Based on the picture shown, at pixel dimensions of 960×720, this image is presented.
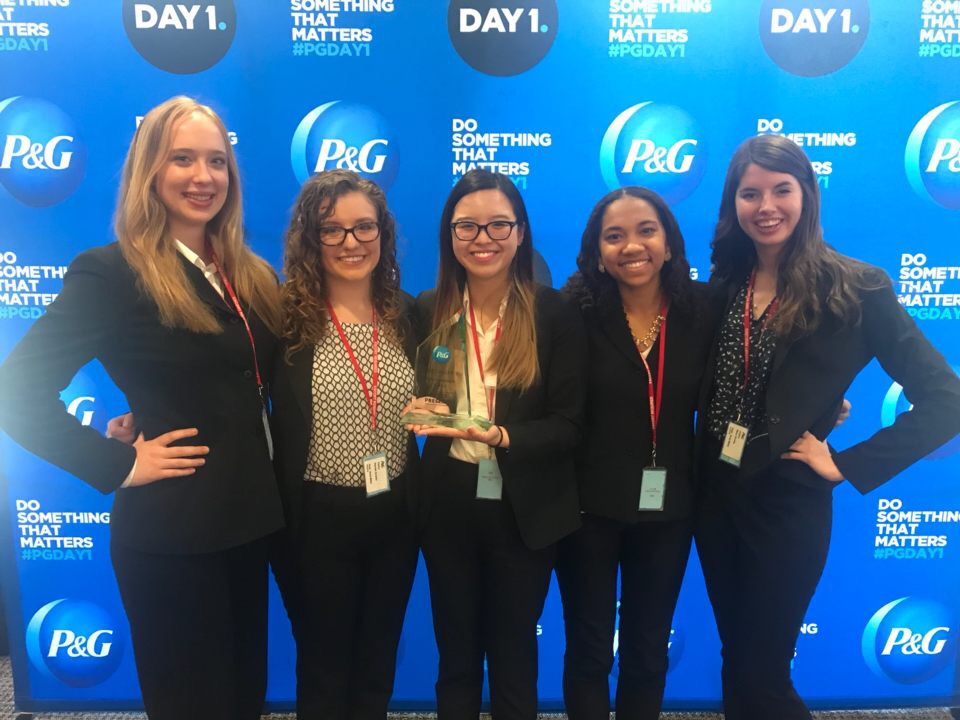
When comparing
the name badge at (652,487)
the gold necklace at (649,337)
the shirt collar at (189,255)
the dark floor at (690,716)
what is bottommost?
the dark floor at (690,716)

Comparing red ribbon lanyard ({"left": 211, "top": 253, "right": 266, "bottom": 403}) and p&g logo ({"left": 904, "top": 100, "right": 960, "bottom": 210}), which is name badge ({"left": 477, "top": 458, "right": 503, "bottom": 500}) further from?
p&g logo ({"left": 904, "top": 100, "right": 960, "bottom": 210})

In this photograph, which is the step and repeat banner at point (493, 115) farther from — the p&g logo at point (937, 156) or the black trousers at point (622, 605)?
the black trousers at point (622, 605)

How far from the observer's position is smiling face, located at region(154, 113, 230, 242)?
5.52 ft

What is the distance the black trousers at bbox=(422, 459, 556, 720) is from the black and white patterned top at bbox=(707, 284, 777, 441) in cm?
71

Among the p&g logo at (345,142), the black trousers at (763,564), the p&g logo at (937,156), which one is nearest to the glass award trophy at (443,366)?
the black trousers at (763,564)

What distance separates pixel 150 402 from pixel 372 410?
601 mm

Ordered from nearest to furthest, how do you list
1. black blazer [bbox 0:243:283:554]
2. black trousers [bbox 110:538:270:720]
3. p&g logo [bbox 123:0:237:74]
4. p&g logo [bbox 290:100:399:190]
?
black blazer [bbox 0:243:283:554] → black trousers [bbox 110:538:270:720] → p&g logo [bbox 123:0:237:74] → p&g logo [bbox 290:100:399:190]

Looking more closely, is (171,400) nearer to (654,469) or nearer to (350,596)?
(350,596)

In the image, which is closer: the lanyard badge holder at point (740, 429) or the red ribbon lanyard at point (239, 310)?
the red ribbon lanyard at point (239, 310)

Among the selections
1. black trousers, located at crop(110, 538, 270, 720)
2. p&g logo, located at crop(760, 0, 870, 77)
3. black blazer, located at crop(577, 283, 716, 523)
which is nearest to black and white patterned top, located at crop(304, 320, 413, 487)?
black trousers, located at crop(110, 538, 270, 720)

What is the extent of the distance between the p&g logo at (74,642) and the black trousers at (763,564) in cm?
273

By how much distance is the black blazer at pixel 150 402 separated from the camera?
1.60m

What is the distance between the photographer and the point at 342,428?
1854 mm

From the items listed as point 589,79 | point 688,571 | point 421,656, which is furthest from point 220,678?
point 589,79
